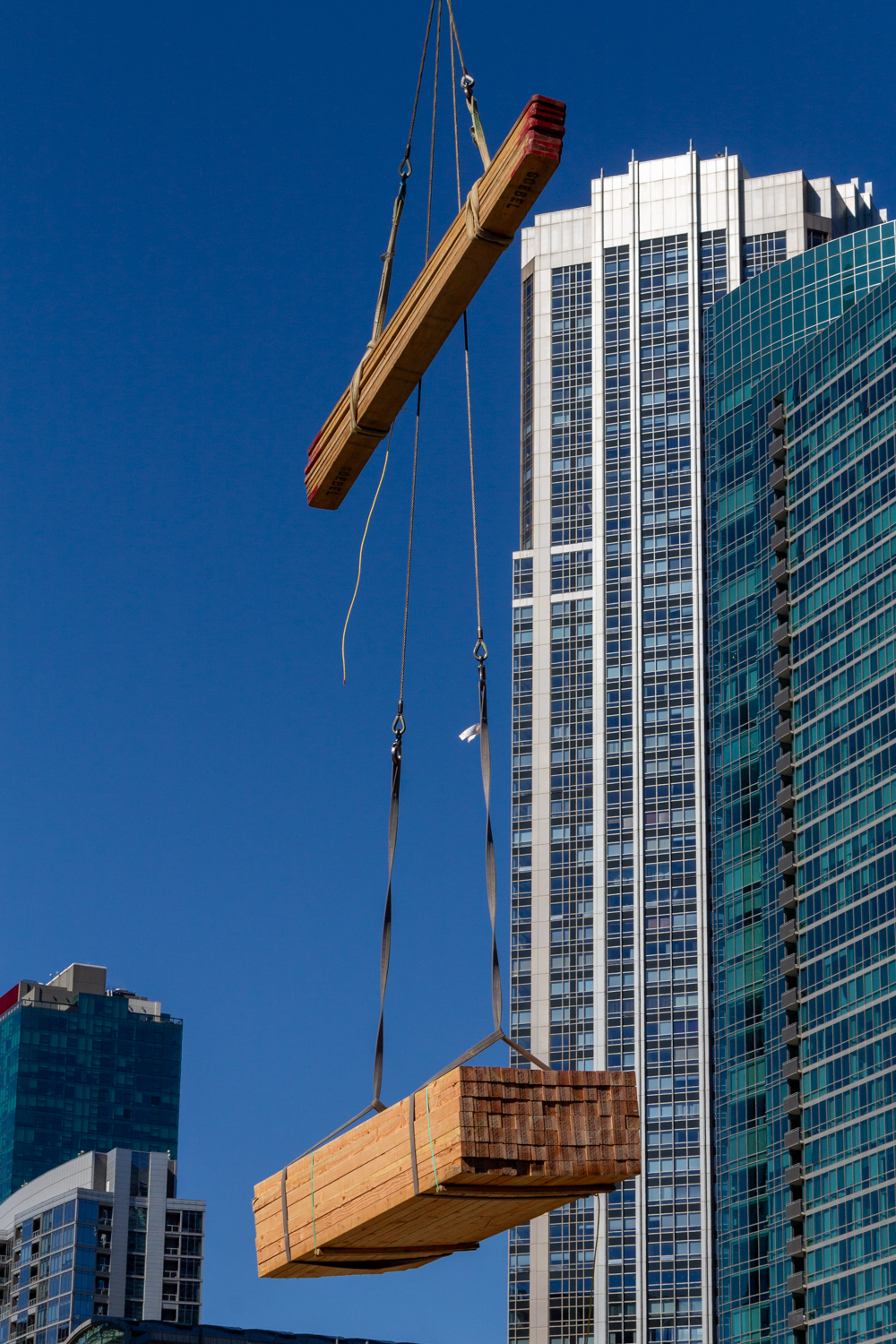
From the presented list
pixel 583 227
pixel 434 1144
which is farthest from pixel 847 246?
pixel 434 1144

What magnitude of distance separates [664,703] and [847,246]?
28220 mm

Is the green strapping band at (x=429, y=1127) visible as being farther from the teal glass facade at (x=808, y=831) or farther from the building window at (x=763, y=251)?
the building window at (x=763, y=251)

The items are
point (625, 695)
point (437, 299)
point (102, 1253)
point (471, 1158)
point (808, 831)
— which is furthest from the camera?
point (102, 1253)

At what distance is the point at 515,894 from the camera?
135m

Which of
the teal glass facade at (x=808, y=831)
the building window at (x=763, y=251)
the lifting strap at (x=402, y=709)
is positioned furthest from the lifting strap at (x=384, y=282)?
the building window at (x=763, y=251)

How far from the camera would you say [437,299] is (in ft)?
88.5

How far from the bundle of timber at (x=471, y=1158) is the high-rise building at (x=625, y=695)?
101 metres

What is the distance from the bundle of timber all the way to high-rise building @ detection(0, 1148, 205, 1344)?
12443 centimetres

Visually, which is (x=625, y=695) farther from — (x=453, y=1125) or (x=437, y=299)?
(x=453, y=1125)

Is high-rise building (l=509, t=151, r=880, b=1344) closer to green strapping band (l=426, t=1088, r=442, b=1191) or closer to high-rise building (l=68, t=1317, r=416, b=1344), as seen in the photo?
high-rise building (l=68, t=1317, r=416, b=1344)

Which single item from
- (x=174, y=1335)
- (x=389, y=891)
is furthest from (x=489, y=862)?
(x=174, y=1335)

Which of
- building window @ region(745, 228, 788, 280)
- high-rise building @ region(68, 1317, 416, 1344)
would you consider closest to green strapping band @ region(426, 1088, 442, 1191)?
high-rise building @ region(68, 1317, 416, 1344)

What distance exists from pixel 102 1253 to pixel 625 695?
48.1 m

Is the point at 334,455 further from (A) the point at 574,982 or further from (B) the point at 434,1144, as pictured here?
(A) the point at 574,982
